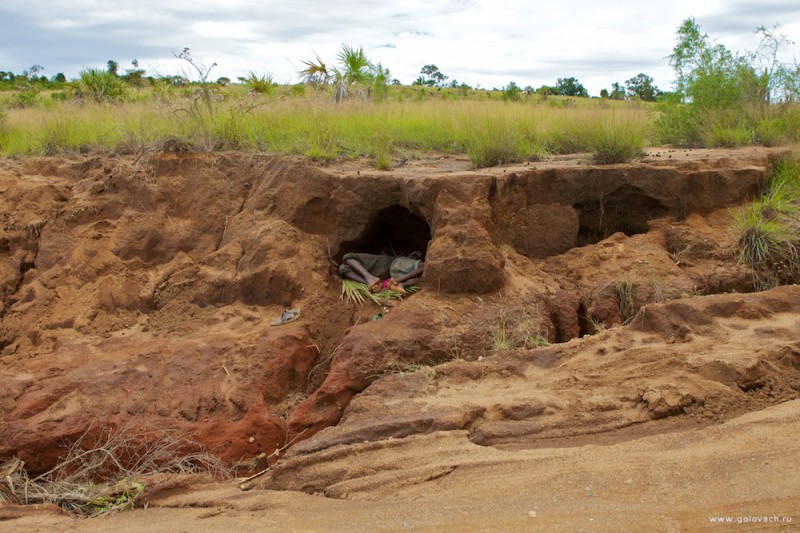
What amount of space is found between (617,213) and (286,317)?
300 centimetres

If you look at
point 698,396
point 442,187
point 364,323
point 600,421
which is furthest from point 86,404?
point 698,396

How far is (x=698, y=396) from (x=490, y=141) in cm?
346

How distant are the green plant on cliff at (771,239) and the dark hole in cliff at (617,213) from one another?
0.72 meters

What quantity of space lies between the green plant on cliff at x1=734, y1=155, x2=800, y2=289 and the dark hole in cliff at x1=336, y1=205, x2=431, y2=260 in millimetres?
2614

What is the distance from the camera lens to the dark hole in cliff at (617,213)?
20.6ft

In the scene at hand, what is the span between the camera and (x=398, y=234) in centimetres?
684

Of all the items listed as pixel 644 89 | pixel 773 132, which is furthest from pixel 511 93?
pixel 773 132

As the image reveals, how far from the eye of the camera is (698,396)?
368 centimetres

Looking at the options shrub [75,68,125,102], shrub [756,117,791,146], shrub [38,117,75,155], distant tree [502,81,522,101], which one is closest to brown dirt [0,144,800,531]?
shrub [38,117,75,155]

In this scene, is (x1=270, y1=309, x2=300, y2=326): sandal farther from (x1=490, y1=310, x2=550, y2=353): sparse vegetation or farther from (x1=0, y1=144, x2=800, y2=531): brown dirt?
(x1=490, y1=310, x2=550, y2=353): sparse vegetation

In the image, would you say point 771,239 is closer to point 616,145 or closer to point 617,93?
point 616,145

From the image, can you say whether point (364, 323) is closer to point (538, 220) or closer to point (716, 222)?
point (538, 220)

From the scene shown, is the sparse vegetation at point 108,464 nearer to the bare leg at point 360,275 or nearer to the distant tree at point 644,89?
the bare leg at point 360,275

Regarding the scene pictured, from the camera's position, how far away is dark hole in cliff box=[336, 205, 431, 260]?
6613 mm
